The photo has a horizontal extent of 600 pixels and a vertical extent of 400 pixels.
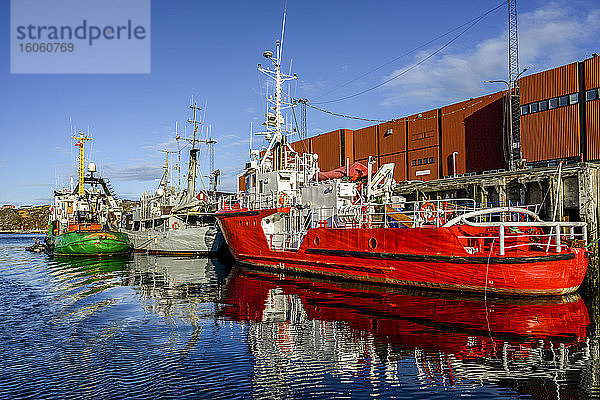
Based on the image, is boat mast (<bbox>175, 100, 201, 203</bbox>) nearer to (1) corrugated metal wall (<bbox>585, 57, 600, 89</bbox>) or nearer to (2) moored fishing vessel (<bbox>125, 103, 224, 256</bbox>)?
(2) moored fishing vessel (<bbox>125, 103, 224, 256</bbox>)

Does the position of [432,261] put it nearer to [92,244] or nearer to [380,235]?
[380,235]

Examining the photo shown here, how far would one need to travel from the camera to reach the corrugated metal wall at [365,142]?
4191cm

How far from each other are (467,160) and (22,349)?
102 ft

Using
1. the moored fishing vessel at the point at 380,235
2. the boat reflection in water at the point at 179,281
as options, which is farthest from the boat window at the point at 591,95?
the boat reflection in water at the point at 179,281

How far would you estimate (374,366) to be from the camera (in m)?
7.70

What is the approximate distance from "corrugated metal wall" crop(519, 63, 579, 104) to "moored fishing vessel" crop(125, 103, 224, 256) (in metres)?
21.9

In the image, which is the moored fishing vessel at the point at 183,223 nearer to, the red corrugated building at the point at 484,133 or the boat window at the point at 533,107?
the red corrugated building at the point at 484,133

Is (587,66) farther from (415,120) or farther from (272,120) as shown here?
(272,120)

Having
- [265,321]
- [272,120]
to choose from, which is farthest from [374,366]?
[272,120]

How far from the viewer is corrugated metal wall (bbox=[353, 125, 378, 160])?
41906 mm

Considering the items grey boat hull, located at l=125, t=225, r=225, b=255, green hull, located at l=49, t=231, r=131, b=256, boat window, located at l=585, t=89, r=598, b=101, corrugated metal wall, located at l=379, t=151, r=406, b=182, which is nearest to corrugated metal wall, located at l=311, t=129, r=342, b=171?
corrugated metal wall, located at l=379, t=151, r=406, b=182

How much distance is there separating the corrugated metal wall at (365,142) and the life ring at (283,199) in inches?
875

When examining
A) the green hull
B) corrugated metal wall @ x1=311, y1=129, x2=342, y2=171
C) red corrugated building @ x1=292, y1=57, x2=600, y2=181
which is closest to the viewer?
red corrugated building @ x1=292, y1=57, x2=600, y2=181

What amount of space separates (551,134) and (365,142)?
61.1 ft
